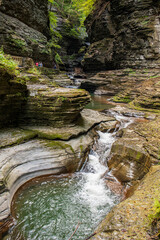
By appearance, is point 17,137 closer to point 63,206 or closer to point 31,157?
point 31,157

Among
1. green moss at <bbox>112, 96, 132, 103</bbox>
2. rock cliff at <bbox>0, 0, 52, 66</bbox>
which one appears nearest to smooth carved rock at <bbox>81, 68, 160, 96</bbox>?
green moss at <bbox>112, 96, 132, 103</bbox>

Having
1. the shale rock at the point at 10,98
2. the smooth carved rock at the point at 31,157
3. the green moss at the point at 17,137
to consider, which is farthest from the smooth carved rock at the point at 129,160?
the shale rock at the point at 10,98

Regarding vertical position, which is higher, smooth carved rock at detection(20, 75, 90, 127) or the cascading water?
smooth carved rock at detection(20, 75, 90, 127)

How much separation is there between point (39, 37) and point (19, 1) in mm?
3828

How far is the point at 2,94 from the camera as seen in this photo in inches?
200

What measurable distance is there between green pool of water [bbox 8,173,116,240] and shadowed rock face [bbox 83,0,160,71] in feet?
56.9

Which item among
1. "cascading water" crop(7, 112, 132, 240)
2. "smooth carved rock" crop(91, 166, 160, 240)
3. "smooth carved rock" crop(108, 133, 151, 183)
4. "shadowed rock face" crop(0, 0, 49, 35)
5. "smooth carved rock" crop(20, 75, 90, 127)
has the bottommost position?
"cascading water" crop(7, 112, 132, 240)

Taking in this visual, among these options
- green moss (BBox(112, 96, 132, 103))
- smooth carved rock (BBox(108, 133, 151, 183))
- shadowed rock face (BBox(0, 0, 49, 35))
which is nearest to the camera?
smooth carved rock (BBox(108, 133, 151, 183))

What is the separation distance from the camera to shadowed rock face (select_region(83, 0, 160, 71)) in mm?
16625

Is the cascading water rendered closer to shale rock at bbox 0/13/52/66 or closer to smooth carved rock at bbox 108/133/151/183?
smooth carved rock at bbox 108/133/151/183

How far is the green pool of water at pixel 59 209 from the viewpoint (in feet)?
9.88

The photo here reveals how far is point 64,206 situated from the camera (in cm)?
371

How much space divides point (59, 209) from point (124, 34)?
74.7 ft

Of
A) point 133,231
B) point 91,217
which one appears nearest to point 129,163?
point 91,217
